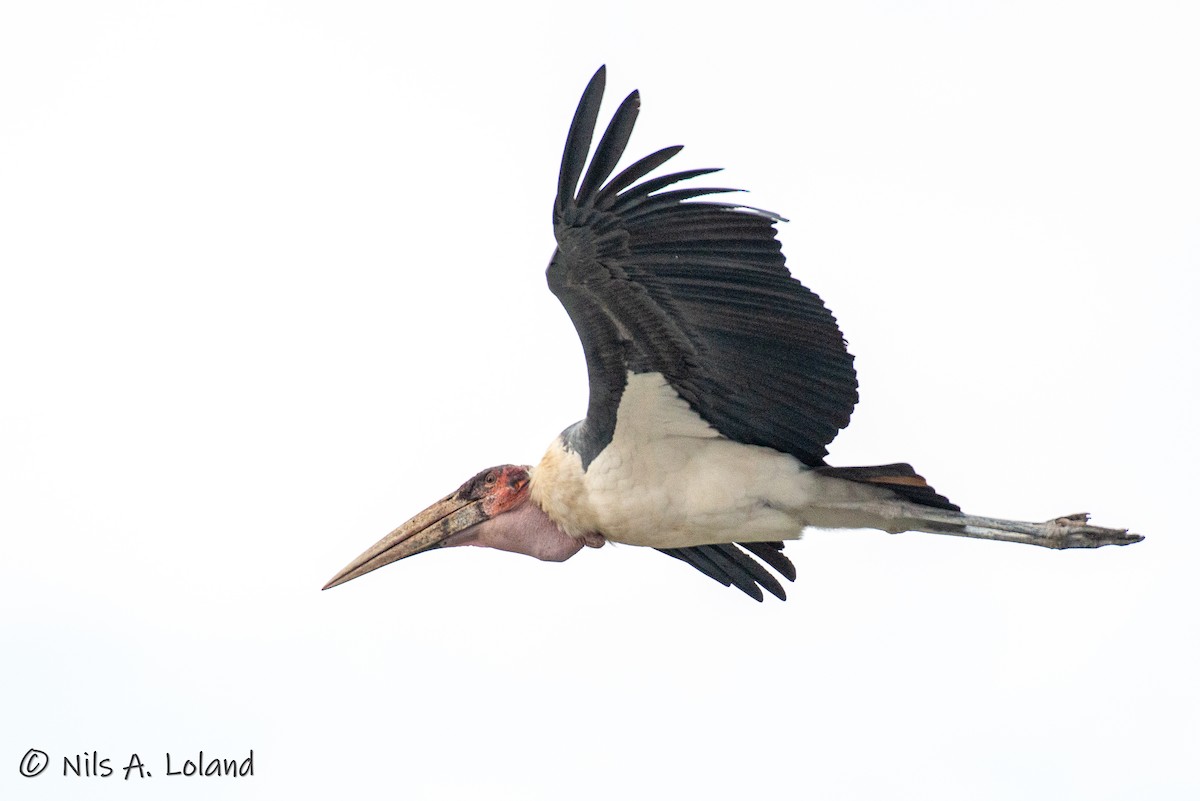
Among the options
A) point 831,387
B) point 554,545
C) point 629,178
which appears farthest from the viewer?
point 554,545

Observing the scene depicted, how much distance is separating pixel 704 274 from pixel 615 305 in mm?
581

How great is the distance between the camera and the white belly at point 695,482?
13.1 m

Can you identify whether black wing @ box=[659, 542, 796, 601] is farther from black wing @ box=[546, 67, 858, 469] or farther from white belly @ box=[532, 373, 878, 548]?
black wing @ box=[546, 67, 858, 469]

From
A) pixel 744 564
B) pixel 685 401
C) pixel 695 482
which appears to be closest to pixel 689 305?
pixel 685 401

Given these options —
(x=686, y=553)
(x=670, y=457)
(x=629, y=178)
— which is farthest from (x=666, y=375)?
(x=686, y=553)

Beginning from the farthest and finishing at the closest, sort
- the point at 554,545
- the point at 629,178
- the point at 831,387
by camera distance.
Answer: the point at 554,545
the point at 831,387
the point at 629,178

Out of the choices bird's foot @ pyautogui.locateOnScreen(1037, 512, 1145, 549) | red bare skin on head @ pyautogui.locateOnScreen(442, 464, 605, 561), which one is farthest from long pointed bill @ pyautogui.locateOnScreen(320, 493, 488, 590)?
bird's foot @ pyautogui.locateOnScreen(1037, 512, 1145, 549)

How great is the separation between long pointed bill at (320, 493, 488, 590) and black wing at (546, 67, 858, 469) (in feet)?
5.98

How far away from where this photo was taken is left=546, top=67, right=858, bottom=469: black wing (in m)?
11.7

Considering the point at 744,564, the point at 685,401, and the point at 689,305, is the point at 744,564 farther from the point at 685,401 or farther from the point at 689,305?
the point at 689,305

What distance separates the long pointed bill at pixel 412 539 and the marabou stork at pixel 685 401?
12 centimetres

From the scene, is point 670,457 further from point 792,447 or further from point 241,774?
point 241,774

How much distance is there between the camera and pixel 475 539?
47.7 ft

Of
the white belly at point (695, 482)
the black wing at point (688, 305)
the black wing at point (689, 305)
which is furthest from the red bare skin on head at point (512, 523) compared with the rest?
the black wing at point (689, 305)
